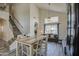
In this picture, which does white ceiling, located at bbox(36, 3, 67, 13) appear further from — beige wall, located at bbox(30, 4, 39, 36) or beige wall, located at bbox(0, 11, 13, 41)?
beige wall, located at bbox(0, 11, 13, 41)

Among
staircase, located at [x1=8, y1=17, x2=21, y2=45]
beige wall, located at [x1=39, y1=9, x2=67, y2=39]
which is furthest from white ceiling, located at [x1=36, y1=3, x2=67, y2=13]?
staircase, located at [x1=8, y1=17, x2=21, y2=45]

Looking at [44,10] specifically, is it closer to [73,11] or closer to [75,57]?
[73,11]

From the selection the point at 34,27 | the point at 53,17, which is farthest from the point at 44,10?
the point at 34,27

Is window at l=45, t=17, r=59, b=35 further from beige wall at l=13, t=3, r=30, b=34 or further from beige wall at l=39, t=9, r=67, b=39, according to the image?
beige wall at l=13, t=3, r=30, b=34

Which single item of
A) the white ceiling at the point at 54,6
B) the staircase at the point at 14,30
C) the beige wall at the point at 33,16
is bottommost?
the staircase at the point at 14,30

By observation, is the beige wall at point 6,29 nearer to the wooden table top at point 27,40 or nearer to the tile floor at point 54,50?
the wooden table top at point 27,40

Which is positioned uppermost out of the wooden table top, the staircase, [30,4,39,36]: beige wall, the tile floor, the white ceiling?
the white ceiling

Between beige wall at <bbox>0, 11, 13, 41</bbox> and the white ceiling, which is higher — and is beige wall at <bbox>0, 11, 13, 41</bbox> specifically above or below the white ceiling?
below

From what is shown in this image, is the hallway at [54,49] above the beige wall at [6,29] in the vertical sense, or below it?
below

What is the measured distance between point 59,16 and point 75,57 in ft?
2.07

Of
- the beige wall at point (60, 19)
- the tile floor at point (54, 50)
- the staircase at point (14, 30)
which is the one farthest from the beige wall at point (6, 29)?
the beige wall at point (60, 19)

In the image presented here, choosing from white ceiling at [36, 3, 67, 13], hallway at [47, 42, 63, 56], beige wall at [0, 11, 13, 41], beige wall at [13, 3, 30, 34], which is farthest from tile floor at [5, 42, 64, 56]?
white ceiling at [36, 3, 67, 13]

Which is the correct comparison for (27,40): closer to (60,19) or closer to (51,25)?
(51,25)

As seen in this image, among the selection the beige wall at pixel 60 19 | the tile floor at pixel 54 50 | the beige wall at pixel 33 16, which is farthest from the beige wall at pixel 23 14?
the tile floor at pixel 54 50
